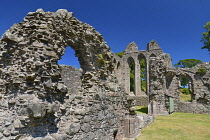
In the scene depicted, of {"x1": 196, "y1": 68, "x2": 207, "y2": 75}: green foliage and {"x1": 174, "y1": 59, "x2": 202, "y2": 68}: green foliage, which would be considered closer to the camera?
{"x1": 196, "y1": 68, "x2": 207, "y2": 75}: green foliage

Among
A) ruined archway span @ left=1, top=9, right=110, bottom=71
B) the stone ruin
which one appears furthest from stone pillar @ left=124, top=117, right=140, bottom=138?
ruined archway span @ left=1, top=9, right=110, bottom=71

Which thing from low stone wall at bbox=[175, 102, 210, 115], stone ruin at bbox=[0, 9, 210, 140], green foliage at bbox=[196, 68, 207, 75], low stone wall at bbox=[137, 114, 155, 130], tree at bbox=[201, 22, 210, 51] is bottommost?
low stone wall at bbox=[137, 114, 155, 130]

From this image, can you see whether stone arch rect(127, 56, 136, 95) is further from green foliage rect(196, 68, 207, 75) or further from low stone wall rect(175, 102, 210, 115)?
green foliage rect(196, 68, 207, 75)

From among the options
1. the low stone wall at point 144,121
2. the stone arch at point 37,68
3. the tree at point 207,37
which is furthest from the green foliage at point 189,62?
the stone arch at point 37,68

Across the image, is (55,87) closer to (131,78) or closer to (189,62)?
(131,78)

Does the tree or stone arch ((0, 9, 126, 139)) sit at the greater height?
the tree

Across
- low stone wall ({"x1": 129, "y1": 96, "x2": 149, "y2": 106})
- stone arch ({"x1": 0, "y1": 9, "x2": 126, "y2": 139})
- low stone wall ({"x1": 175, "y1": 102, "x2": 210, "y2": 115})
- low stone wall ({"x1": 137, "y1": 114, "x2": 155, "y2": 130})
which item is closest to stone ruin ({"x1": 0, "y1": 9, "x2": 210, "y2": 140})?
stone arch ({"x1": 0, "y1": 9, "x2": 126, "y2": 139})

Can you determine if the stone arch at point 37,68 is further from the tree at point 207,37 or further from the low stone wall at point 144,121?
the tree at point 207,37

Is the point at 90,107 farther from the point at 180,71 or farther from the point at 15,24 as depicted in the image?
the point at 180,71

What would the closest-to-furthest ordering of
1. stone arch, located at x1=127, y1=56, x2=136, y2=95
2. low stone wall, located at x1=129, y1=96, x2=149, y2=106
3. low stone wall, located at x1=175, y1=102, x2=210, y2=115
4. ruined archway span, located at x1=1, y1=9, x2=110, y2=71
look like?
ruined archway span, located at x1=1, y1=9, x2=110, y2=71
low stone wall, located at x1=175, y1=102, x2=210, y2=115
low stone wall, located at x1=129, y1=96, x2=149, y2=106
stone arch, located at x1=127, y1=56, x2=136, y2=95

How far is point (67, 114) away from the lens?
Result: 4297mm

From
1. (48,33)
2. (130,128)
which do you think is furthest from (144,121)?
(48,33)

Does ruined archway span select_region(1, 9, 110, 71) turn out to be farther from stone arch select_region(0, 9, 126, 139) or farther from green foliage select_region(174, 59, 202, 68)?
green foliage select_region(174, 59, 202, 68)

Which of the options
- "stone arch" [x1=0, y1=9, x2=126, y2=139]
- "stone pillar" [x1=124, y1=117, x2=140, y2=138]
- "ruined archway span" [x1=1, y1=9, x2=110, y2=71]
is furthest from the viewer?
"stone pillar" [x1=124, y1=117, x2=140, y2=138]
